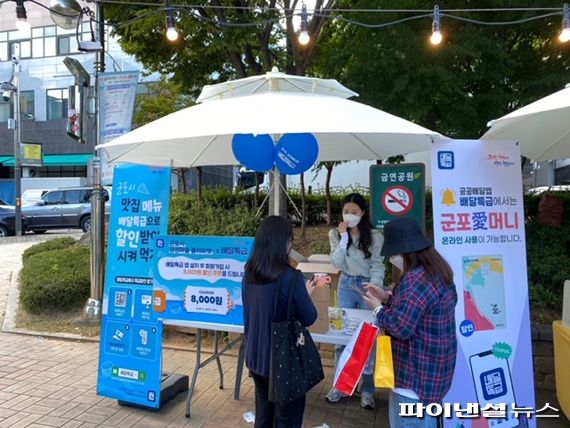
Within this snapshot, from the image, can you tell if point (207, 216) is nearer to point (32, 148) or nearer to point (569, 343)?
point (569, 343)

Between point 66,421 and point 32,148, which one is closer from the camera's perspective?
point 66,421

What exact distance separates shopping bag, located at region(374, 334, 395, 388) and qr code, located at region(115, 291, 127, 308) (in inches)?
89.8

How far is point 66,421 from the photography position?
3.54 metres

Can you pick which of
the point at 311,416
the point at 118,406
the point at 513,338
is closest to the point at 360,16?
the point at 513,338

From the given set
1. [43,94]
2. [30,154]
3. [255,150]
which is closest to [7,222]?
[30,154]

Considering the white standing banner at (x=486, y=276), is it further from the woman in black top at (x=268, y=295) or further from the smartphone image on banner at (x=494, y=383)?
the woman in black top at (x=268, y=295)

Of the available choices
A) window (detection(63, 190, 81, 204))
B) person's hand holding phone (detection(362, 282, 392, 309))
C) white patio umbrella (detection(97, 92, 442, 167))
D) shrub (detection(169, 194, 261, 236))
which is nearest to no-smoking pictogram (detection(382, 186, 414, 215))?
white patio umbrella (detection(97, 92, 442, 167))

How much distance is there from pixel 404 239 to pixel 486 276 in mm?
1316

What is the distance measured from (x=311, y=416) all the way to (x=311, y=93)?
8.36 feet

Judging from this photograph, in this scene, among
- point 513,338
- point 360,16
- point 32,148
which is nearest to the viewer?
point 513,338

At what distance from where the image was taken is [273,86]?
3.45 m

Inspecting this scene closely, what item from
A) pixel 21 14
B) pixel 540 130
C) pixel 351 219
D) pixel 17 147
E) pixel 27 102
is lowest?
pixel 351 219

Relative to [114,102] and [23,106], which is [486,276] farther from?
[23,106]

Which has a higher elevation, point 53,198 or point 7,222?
point 53,198
